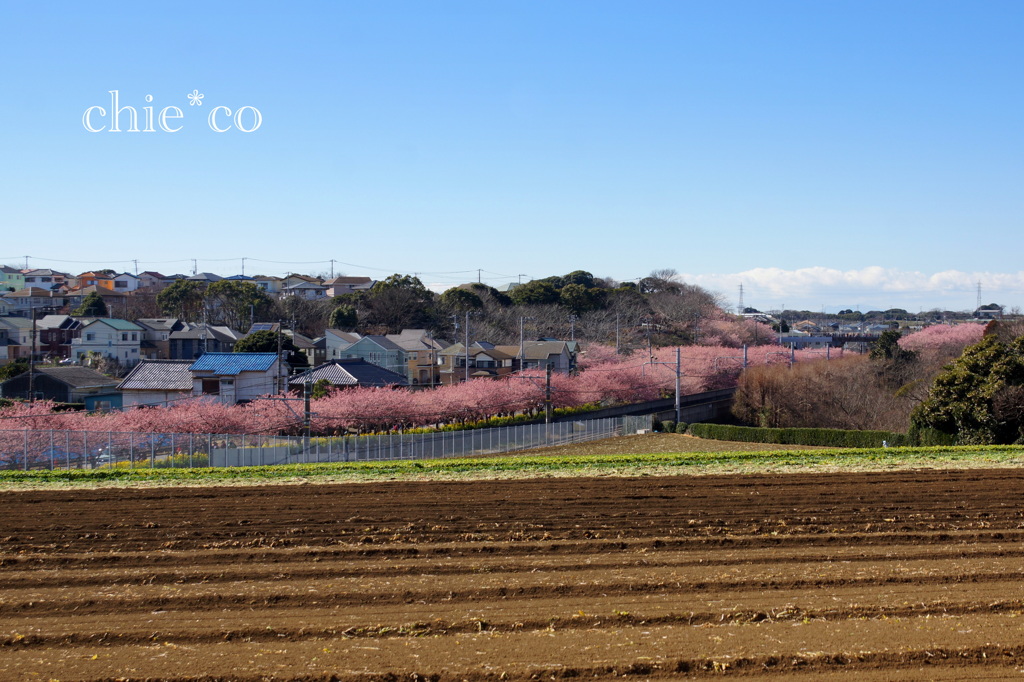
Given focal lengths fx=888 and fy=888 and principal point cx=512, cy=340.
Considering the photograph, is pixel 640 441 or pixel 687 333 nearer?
pixel 640 441

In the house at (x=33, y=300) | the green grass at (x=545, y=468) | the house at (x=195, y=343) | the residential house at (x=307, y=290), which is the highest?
the residential house at (x=307, y=290)

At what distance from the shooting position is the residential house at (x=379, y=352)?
62844 mm

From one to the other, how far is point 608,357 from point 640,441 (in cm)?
2833

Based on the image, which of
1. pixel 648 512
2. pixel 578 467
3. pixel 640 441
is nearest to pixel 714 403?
pixel 640 441

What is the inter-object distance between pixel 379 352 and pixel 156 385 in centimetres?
1893

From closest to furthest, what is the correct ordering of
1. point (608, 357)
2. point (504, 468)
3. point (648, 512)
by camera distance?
point (648, 512)
point (504, 468)
point (608, 357)

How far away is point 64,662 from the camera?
27.5ft

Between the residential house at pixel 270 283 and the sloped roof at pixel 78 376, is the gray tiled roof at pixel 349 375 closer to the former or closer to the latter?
the sloped roof at pixel 78 376

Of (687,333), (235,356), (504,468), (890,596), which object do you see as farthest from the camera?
(687,333)

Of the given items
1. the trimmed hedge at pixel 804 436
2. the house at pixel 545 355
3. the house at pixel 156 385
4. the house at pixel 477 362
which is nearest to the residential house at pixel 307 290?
the house at pixel 477 362

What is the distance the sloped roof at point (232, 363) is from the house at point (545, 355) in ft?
74.6

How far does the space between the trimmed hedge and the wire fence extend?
1272 centimetres

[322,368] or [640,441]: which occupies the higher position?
[322,368]

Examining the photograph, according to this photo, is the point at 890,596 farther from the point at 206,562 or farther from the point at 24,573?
the point at 24,573
